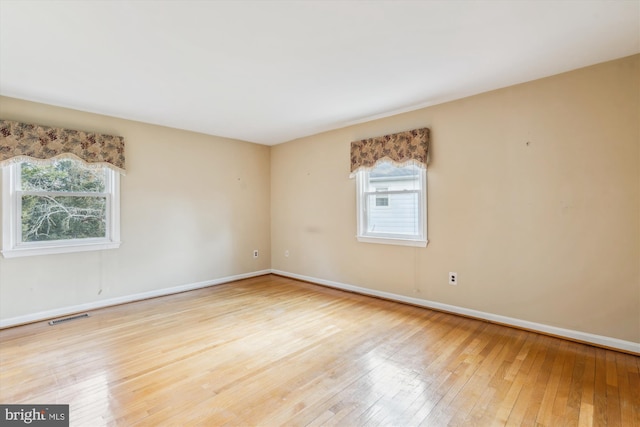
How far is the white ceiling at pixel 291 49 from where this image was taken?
1.89 meters

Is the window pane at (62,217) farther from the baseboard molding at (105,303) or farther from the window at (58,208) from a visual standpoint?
the baseboard molding at (105,303)

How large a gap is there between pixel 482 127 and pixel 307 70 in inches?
76.8

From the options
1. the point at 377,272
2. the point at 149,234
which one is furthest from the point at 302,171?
the point at 149,234

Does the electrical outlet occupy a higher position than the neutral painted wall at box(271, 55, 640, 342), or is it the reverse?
the neutral painted wall at box(271, 55, 640, 342)

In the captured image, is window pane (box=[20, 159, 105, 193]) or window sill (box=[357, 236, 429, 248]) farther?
window sill (box=[357, 236, 429, 248])

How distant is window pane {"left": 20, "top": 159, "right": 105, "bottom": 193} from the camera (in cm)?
331

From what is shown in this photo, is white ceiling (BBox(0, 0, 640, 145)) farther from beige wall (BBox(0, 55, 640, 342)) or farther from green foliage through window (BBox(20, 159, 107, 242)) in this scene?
green foliage through window (BBox(20, 159, 107, 242))

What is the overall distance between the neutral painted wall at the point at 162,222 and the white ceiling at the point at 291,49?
0.68 meters

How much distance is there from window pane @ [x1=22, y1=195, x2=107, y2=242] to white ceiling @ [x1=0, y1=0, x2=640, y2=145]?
111 cm

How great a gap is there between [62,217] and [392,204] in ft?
13.2

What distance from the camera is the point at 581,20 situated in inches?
78.5

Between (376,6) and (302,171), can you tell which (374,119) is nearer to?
(302,171)

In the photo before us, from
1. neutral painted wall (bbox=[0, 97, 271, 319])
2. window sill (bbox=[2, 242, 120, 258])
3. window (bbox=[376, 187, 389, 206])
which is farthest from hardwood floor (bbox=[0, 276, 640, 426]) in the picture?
window (bbox=[376, 187, 389, 206])

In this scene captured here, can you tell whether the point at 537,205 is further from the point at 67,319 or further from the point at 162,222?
the point at 67,319
